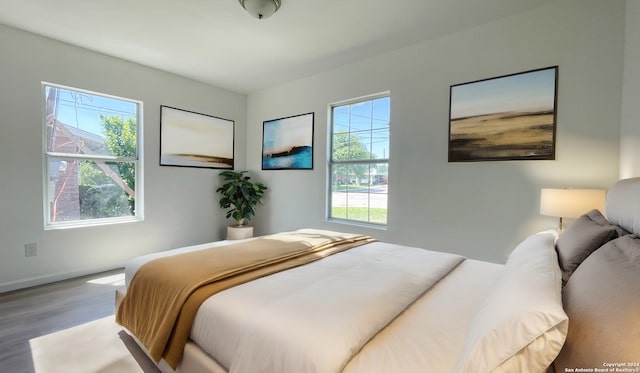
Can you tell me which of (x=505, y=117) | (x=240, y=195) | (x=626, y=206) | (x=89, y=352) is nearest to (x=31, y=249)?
(x=89, y=352)

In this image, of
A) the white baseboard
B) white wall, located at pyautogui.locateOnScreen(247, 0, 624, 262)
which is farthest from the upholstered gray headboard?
the white baseboard

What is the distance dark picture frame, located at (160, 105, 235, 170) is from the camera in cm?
384

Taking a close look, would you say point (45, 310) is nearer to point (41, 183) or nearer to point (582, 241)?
point (41, 183)

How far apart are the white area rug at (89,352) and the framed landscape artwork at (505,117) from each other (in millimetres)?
3088

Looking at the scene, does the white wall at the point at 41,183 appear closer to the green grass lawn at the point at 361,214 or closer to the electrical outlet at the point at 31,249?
the electrical outlet at the point at 31,249

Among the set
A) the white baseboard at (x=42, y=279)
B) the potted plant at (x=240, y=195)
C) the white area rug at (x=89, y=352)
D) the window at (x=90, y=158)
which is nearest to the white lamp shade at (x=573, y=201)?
the white area rug at (x=89, y=352)

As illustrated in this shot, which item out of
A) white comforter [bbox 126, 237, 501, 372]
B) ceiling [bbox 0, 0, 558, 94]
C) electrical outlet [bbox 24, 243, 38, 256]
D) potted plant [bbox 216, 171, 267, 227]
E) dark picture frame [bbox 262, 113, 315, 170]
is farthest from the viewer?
potted plant [bbox 216, 171, 267, 227]

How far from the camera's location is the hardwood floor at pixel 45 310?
1.77 meters

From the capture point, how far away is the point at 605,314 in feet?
2.06

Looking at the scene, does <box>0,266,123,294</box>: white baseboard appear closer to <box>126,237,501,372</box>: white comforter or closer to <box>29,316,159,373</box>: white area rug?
<box>29,316,159,373</box>: white area rug

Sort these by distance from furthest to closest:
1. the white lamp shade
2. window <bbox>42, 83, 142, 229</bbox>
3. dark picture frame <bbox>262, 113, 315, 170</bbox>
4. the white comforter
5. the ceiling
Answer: dark picture frame <bbox>262, 113, 315, 170</bbox> < window <bbox>42, 83, 142, 229</bbox> < the ceiling < the white lamp shade < the white comforter

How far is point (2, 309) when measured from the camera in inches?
91.7

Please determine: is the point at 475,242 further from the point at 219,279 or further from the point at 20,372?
the point at 20,372

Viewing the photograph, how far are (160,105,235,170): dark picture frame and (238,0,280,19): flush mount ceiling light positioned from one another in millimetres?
2262
